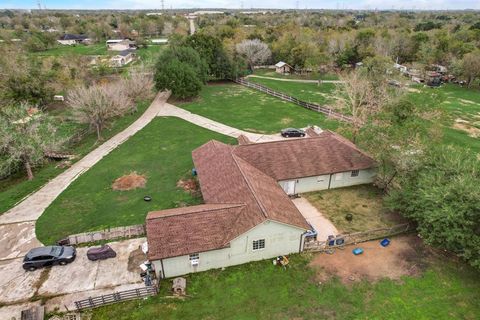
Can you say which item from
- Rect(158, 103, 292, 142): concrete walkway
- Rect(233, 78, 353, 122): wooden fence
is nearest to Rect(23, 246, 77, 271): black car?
Rect(158, 103, 292, 142): concrete walkway

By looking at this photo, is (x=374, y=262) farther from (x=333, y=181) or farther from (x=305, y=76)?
(x=305, y=76)

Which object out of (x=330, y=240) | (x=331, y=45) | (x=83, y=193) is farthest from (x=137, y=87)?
(x=331, y=45)

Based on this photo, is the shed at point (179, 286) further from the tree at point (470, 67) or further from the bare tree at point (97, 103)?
the tree at point (470, 67)

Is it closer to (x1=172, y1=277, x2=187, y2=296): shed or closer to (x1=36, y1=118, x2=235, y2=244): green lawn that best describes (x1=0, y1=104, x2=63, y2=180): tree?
(x1=36, y1=118, x2=235, y2=244): green lawn

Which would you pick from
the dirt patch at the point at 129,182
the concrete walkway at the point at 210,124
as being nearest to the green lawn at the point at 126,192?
the dirt patch at the point at 129,182

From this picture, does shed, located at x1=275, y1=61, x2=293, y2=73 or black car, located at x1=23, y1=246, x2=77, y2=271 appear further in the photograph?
shed, located at x1=275, y1=61, x2=293, y2=73

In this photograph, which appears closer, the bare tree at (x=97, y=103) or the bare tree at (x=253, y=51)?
the bare tree at (x=97, y=103)
